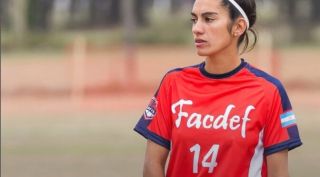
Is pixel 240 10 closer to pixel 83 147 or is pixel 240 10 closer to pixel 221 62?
pixel 221 62

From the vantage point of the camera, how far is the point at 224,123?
109 inches

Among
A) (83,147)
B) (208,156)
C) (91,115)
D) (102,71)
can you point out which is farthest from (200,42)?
(102,71)

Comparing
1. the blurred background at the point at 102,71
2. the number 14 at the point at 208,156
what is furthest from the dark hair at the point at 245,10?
the blurred background at the point at 102,71

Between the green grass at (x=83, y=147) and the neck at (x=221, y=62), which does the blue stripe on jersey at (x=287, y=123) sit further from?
the green grass at (x=83, y=147)

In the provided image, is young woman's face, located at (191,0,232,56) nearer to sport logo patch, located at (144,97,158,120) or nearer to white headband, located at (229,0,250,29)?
white headband, located at (229,0,250,29)

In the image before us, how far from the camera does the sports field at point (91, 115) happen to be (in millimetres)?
10258

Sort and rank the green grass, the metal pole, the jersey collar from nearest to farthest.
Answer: the jersey collar → the green grass → the metal pole

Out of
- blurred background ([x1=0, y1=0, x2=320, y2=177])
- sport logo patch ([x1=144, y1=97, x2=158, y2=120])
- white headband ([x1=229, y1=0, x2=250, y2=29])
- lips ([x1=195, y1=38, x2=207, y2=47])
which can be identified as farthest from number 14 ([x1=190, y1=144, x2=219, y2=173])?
blurred background ([x1=0, y1=0, x2=320, y2=177])

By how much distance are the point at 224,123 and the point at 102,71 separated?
2606 centimetres

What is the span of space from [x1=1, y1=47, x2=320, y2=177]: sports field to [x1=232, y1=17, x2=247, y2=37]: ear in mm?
6349

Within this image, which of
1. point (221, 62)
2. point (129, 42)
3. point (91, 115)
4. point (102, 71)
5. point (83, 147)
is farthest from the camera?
point (129, 42)

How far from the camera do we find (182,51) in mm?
32250

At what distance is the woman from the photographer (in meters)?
2.76

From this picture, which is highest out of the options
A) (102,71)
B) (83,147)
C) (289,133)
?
(289,133)
